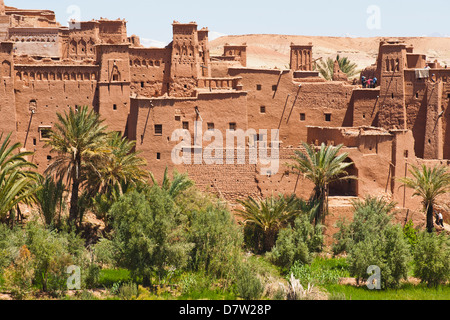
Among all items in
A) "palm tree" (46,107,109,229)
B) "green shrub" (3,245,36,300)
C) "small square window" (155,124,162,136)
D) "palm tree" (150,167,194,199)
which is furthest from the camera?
"small square window" (155,124,162,136)

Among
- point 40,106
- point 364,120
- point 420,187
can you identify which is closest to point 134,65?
point 40,106

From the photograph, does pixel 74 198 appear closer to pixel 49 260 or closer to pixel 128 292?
pixel 49 260

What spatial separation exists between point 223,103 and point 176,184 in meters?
5.40

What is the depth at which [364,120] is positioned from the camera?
39594 mm

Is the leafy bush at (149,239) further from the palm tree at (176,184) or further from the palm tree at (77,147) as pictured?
the palm tree at (77,147)

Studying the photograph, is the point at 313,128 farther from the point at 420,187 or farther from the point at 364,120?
the point at 420,187

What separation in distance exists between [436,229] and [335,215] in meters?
4.72

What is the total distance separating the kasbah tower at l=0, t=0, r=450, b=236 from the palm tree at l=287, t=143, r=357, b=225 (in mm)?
1102

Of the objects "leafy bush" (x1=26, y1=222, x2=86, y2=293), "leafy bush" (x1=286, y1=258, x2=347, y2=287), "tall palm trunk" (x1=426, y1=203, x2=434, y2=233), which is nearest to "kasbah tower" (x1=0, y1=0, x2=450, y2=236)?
"tall palm trunk" (x1=426, y1=203, x2=434, y2=233)

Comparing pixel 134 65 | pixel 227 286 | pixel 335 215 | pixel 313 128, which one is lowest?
pixel 227 286

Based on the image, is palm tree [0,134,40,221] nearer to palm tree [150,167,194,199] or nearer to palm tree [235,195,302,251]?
palm tree [150,167,194,199]

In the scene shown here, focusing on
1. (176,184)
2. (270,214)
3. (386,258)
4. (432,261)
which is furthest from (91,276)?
(432,261)

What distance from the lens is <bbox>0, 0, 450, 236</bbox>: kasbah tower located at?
117 feet

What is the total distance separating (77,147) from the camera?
105 feet
